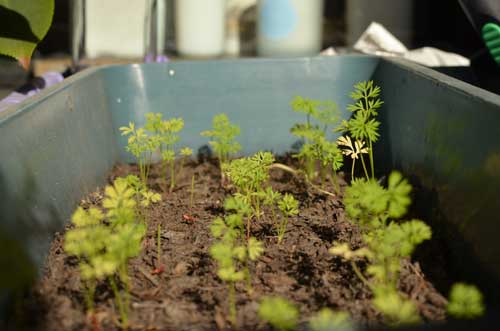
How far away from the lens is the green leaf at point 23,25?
1450 mm

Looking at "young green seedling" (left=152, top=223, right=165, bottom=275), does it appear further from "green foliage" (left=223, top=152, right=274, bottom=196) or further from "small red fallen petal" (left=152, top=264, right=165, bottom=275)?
Answer: "green foliage" (left=223, top=152, right=274, bottom=196)

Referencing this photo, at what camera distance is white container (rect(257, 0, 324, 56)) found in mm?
2520

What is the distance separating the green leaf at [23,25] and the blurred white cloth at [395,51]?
1.20 m

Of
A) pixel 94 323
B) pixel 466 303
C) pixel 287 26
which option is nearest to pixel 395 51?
pixel 287 26

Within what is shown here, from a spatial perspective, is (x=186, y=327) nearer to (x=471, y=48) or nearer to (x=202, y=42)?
(x=202, y=42)

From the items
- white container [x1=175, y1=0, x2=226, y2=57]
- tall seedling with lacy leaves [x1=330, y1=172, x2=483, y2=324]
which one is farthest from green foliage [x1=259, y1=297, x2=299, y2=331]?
white container [x1=175, y1=0, x2=226, y2=57]

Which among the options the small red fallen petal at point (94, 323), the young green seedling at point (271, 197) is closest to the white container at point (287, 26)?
the young green seedling at point (271, 197)

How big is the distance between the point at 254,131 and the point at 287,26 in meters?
0.81

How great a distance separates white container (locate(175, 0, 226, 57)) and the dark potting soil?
137 cm

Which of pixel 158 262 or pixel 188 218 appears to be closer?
pixel 158 262

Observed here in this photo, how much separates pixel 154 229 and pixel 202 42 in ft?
4.90

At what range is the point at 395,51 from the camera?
232cm

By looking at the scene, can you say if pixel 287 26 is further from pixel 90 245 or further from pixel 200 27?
pixel 90 245

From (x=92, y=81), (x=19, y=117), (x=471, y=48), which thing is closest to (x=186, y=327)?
(x=19, y=117)
